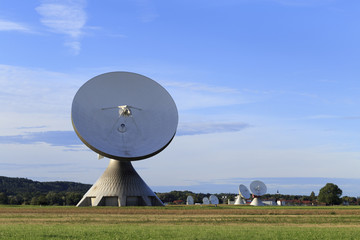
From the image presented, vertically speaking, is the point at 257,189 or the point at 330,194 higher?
the point at 257,189

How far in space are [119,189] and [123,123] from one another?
1224 centimetres

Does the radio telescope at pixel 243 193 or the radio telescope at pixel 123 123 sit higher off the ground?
the radio telescope at pixel 123 123

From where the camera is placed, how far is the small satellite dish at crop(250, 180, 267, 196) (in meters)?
135

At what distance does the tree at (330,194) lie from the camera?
147m

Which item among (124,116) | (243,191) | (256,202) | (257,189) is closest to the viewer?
(124,116)

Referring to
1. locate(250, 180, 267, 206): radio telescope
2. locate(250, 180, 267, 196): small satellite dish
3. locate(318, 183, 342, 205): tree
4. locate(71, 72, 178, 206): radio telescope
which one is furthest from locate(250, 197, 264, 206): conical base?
locate(71, 72, 178, 206): radio telescope

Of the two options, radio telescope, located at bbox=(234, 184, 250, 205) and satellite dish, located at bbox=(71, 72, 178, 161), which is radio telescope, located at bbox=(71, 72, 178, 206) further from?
A: radio telescope, located at bbox=(234, 184, 250, 205)

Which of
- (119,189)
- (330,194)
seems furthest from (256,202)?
(119,189)

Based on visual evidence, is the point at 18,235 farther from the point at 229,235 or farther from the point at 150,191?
the point at 150,191

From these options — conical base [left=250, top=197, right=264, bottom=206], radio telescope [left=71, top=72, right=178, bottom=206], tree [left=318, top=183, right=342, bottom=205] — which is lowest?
conical base [left=250, top=197, right=264, bottom=206]

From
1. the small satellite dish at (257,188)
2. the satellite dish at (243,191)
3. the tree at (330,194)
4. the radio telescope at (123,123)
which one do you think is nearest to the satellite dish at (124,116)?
the radio telescope at (123,123)

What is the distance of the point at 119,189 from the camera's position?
272 ft

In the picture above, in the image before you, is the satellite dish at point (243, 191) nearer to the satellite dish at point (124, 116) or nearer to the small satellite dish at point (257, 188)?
the small satellite dish at point (257, 188)

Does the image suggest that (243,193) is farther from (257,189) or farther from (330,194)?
(330,194)
